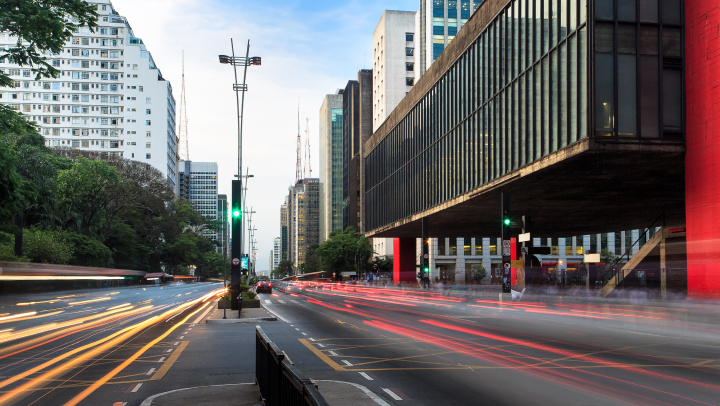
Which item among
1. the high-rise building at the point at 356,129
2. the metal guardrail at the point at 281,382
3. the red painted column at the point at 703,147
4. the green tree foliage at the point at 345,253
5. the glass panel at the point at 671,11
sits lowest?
the green tree foliage at the point at 345,253

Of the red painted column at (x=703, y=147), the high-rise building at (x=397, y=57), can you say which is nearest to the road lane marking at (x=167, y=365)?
the red painted column at (x=703, y=147)

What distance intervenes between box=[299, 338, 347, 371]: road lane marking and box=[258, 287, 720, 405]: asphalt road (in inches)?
1.1

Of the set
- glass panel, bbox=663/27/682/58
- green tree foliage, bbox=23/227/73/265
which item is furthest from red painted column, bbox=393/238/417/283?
glass panel, bbox=663/27/682/58

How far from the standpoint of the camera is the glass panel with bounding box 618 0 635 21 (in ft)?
89.9

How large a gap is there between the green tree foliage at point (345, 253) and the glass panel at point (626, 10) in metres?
83.2

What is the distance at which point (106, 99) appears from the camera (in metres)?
154

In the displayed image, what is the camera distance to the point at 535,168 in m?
31.2

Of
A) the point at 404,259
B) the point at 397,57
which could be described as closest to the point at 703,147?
the point at 404,259

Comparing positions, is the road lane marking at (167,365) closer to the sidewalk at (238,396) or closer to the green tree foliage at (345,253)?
the sidewalk at (238,396)

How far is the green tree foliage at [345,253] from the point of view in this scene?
108 meters

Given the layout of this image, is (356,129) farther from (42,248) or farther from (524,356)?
(524,356)

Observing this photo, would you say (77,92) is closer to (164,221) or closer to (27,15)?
(164,221)

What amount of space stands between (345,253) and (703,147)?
86.0 m

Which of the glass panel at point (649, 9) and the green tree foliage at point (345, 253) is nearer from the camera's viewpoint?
the glass panel at point (649, 9)
